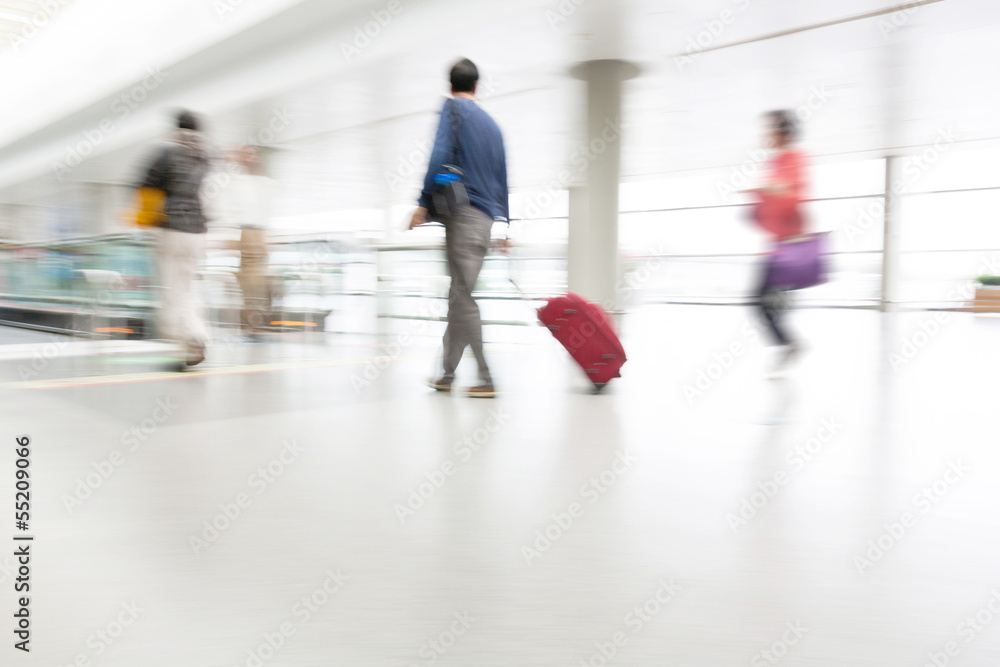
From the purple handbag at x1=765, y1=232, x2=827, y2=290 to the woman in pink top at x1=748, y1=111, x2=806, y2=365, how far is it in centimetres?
4

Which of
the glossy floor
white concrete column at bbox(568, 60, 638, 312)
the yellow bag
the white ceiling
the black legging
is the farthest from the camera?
white concrete column at bbox(568, 60, 638, 312)

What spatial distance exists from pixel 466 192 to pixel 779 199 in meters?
1.71

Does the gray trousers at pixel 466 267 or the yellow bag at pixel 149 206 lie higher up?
the yellow bag at pixel 149 206

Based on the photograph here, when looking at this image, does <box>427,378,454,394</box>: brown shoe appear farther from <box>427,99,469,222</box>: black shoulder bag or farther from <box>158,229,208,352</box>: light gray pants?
<box>158,229,208,352</box>: light gray pants

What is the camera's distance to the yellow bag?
4.48m

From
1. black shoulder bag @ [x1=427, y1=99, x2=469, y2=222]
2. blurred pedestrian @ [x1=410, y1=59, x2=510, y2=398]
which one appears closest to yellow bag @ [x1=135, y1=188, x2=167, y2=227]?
blurred pedestrian @ [x1=410, y1=59, x2=510, y2=398]

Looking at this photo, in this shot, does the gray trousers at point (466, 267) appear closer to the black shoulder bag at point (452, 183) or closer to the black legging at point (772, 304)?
the black shoulder bag at point (452, 183)

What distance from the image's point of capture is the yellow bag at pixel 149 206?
14.7ft

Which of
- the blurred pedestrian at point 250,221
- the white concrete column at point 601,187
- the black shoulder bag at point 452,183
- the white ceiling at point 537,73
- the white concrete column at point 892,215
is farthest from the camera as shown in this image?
the white concrete column at point 892,215

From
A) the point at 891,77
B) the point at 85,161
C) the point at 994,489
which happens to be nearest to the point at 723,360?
the point at 994,489

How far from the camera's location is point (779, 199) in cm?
378

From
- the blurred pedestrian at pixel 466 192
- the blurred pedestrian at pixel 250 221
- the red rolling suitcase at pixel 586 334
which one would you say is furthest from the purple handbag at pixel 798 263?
the blurred pedestrian at pixel 250 221

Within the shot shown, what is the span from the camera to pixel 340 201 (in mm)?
30047

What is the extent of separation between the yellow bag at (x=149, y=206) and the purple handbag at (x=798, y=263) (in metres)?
3.80
